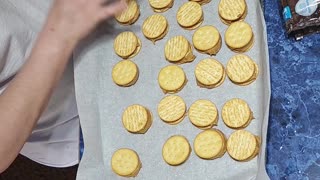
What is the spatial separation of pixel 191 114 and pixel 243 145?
136 mm

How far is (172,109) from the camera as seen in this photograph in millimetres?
1148

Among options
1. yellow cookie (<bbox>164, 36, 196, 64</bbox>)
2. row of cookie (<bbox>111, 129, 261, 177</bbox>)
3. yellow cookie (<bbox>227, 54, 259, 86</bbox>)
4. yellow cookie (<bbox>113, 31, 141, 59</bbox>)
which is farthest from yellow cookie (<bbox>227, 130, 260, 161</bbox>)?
yellow cookie (<bbox>113, 31, 141, 59</bbox>)

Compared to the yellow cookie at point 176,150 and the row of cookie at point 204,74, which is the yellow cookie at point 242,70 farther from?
the yellow cookie at point 176,150

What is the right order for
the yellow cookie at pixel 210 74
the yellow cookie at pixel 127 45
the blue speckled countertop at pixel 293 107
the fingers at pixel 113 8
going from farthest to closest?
1. the yellow cookie at pixel 127 45
2. the yellow cookie at pixel 210 74
3. the blue speckled countertop at pixel 293 107
4. the fingers at pixel 113 8

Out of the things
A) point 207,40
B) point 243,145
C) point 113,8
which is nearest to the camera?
point 113,8

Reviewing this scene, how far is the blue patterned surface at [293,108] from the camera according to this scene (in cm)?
103

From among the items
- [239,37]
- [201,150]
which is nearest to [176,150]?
[201,150]

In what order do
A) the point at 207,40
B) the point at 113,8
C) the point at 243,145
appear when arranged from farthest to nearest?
1. the point at 207,40
2. the point at 243,145
3. the point at 113,8

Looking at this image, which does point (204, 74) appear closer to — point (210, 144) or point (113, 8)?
point (210, 144)

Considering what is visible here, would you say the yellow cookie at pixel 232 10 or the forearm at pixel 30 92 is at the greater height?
the forearm at pixel 30 92

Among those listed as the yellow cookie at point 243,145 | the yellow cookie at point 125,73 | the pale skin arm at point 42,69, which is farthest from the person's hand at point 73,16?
the yellow cookie at point 243,145

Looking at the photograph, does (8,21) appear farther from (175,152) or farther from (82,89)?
(175,152)

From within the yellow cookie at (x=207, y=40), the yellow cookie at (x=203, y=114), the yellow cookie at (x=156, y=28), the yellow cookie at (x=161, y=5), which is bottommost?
the yellow cookie at (x=203, y=114)

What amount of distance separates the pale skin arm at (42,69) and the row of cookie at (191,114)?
0.24m
